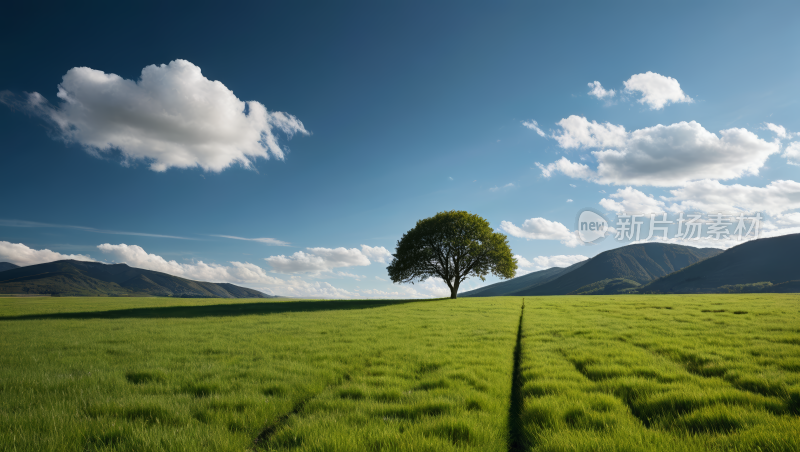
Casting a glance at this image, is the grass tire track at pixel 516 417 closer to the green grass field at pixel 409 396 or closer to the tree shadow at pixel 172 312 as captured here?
the green grass field at pixel 409 396

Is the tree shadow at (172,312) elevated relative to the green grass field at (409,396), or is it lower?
lower

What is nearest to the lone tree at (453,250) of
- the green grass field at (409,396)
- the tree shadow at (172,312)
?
the tree shadow at (172,312)

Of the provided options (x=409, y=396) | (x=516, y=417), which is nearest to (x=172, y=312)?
(x=409, y=396)

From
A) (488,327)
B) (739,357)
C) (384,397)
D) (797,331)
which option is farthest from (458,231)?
(384,397)

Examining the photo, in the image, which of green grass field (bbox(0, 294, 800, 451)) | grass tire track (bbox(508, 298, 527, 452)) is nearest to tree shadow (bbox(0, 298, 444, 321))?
green grass field (bbox(0, 294, 800, 451))

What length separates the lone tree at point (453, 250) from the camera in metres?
51.1

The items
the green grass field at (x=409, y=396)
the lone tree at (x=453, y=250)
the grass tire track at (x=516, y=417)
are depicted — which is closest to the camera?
the green grass field at (x=409, y=396)

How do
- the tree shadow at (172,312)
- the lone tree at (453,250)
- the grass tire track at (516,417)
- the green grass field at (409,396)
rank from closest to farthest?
the green grass field at (409,396) → the grass tire track at (516,417) → the tree shadow at (172,312) → the lone tree at (453,250)

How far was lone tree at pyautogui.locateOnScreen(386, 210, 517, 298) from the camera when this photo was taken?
51.1 m

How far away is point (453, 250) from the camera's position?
171 ft

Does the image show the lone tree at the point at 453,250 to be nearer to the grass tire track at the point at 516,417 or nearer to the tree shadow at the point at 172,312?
the tree shadow at the point at 172,312

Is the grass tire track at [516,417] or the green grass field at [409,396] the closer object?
the green grass field at [409,396]

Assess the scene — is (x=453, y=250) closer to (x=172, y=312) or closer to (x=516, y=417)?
(x=172, y=312)

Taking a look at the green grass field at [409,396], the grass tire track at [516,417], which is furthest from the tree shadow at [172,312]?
the grass tire track at [516,417]
